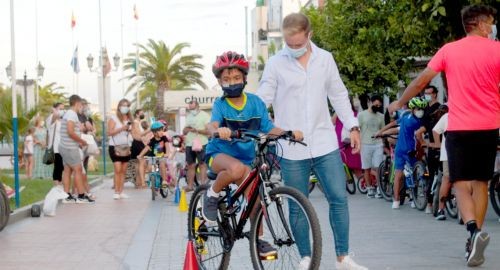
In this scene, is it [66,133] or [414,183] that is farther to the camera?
[66,133]

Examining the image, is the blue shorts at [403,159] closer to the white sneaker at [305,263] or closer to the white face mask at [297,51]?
the white face mask at [297,51]

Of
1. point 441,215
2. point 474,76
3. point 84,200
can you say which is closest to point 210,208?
point 474,76

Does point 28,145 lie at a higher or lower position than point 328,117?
lower

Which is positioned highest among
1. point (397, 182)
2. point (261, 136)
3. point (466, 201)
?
point (261, 136)

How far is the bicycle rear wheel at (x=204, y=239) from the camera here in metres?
7.76

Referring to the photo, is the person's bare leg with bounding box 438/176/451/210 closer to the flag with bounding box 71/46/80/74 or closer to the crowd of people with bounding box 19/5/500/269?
the crowd of people with bounding box 19/5/500/269

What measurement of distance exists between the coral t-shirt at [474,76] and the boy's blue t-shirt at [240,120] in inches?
63.3

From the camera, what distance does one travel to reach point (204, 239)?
317 inches

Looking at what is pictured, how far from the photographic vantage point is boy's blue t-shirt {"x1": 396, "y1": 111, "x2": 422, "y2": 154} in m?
14.8

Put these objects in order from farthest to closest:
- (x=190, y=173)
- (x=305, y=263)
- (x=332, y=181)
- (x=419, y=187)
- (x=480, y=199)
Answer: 1. (x=190, y=173)
2. (x=419, y=187)
3. (x=480, y=199)
4. (x=332, y=181)
5. (x=305, y=263)

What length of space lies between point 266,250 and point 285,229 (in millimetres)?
233

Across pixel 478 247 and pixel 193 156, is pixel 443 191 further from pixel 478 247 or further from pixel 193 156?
pixel 193 156

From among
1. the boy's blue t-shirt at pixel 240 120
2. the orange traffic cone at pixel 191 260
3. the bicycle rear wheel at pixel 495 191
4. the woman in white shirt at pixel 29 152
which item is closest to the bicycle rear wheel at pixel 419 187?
the bicycle rear wheel at pixel 495 191

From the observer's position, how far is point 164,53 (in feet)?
233
